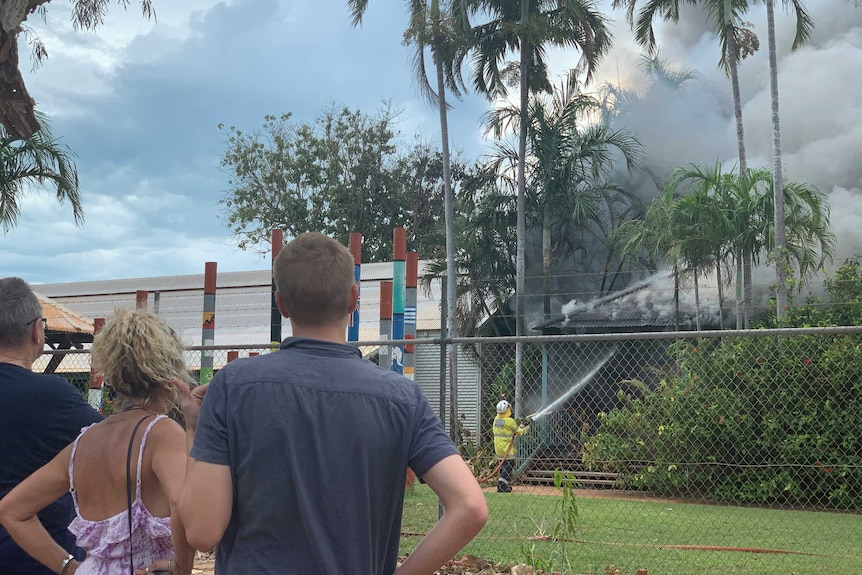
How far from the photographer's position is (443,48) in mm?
25750

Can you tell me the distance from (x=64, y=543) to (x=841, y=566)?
7914 mm

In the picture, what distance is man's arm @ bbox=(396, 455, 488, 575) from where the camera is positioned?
2.00 metres

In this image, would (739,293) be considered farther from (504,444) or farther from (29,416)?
(29,416)

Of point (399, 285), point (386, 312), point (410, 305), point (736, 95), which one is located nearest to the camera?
point (410, 305)

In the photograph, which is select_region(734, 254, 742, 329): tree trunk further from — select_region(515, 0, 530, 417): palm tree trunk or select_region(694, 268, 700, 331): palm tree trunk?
select_region(515, 0, 530, 417): palm tree trunk

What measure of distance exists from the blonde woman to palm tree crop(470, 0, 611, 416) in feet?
72.1

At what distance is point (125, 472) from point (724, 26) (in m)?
22.0

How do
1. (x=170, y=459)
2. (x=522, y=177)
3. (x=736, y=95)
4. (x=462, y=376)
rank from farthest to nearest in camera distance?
(x=522, y=177) < (x=736, y=95) < (x=462, y=376) < (x=170, y=459)

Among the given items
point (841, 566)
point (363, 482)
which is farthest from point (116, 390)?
point (841, 566)

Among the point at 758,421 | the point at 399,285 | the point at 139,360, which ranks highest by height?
the point at 399,285

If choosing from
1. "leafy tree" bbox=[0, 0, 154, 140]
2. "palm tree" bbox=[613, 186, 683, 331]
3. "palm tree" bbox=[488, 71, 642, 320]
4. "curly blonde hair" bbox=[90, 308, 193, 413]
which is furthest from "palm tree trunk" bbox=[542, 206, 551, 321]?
"curly blonde hair" bbox=[90, 308, 193, 413]

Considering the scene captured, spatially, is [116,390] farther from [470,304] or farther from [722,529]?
[470,304]

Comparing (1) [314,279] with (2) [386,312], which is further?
(2) [386,312]

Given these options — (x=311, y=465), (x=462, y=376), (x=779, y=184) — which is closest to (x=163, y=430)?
(x=311, y=465)
